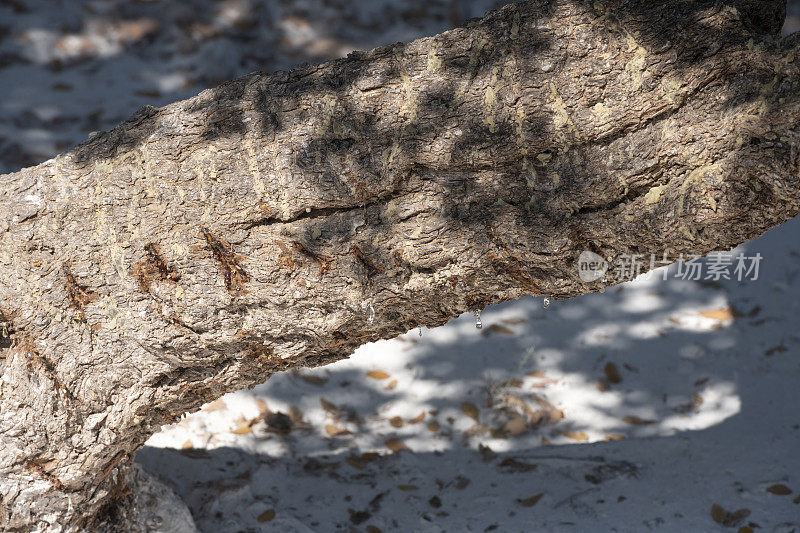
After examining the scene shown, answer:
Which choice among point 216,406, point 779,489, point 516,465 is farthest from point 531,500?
point 216,406

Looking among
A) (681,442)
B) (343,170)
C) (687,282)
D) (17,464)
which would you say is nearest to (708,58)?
(343,170)

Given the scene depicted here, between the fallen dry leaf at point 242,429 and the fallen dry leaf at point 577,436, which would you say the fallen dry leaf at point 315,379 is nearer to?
the fallen dry leaf at point 242,429

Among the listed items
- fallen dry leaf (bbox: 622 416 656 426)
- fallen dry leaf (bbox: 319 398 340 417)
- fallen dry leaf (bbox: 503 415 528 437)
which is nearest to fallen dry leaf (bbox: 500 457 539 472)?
fallen dry leaf (bbox: 503 415 528 437)

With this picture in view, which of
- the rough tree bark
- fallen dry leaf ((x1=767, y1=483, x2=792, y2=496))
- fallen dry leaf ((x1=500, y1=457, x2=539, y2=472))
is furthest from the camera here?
fallen dry leaf ((x1=500, y1=457, x2=539, y2=472))

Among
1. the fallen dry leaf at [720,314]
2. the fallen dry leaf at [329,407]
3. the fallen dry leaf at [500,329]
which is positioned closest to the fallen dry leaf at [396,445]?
the fallen dry leaf at [329,407]

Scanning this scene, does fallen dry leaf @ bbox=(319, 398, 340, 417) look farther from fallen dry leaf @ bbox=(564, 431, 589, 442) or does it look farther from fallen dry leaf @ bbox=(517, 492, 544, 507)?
fallen dry leaf @ bbox=(564, 431, 589, 442)

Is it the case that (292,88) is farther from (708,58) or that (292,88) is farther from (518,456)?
(518,456)
